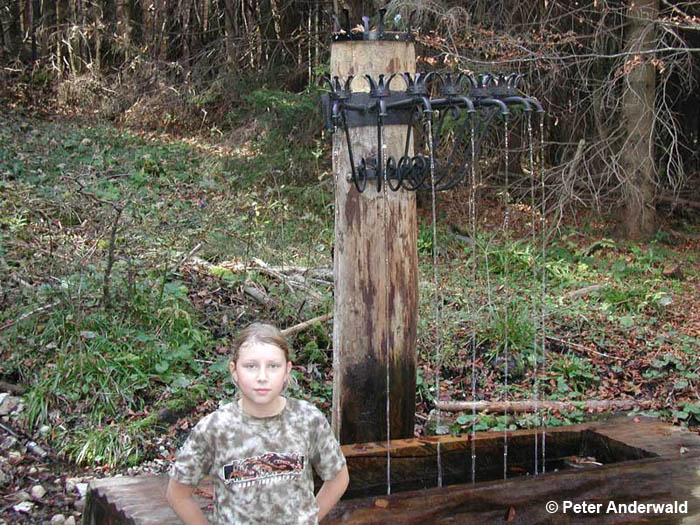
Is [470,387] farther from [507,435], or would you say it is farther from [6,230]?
[6,230]

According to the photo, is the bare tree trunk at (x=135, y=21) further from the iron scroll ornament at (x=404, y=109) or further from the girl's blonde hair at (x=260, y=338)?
the girl's blonde hair at (x=260, y=338)

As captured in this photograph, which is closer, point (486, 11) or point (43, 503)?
point (43, 503)

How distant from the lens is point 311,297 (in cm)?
645

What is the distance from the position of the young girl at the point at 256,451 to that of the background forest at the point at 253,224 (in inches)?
85.6

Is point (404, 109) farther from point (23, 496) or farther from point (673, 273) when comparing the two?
point (673, 273)

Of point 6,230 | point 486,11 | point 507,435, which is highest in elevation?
point 486,11

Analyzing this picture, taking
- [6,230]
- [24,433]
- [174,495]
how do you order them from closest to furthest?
[174,495] → [24,433] → [6,230]

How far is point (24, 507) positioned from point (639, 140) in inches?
302

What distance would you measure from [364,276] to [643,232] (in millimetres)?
7085

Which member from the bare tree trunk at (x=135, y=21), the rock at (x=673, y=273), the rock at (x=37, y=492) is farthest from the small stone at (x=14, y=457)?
the bare tree trunk at (x=135, y=21)

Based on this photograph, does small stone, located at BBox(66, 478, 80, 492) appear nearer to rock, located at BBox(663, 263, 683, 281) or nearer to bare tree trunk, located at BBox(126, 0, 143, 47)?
rock, located at BBox(663, 263, 683, 281)

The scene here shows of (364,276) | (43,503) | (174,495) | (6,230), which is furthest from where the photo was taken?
(6,230)

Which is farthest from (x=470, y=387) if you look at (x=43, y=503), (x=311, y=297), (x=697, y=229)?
(x=697, y=229)

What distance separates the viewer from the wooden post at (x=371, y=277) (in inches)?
157
